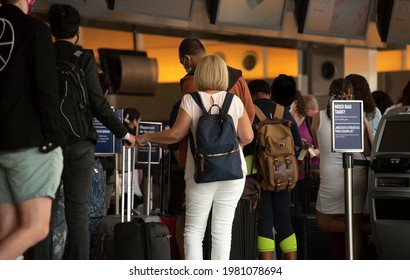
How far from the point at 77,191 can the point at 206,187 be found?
2.59 feet

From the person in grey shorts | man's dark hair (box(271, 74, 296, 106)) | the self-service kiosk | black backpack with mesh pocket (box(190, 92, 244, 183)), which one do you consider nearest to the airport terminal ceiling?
man's dark hair (box(271, 74, 296, 106))

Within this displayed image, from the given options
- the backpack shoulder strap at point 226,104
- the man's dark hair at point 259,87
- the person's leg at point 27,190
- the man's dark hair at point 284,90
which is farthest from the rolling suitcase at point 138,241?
the man's dark hair at point 284,90

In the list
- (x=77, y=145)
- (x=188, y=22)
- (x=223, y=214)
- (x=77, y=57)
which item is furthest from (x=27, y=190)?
(x=188, y=22)

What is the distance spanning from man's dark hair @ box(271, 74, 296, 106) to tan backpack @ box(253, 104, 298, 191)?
0.72 m

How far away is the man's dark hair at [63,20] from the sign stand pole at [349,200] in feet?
6.75

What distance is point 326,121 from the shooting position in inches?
302

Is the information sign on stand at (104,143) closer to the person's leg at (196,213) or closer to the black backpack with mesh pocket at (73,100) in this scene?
the person's leg at (196,213)

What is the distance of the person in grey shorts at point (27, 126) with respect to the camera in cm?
Answer: 473

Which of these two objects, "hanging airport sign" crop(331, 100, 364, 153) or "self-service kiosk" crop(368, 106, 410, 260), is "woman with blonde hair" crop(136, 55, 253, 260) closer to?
"hanging airport sign" crop(331, 100, 364, 153)

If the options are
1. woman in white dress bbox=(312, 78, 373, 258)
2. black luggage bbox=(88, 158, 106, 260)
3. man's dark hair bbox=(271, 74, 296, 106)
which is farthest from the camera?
man's dark hair bbox=(271, 74, 296, 106)

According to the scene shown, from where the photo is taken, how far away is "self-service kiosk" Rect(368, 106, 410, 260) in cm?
713

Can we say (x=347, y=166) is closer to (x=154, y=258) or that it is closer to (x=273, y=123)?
(x=273, y=123)
